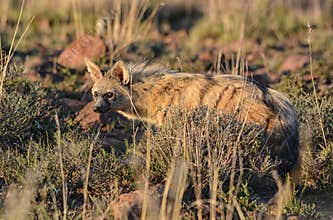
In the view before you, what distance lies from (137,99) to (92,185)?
208cm

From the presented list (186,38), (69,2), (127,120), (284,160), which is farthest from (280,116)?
(69,2)

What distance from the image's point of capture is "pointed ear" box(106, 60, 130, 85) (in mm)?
8413

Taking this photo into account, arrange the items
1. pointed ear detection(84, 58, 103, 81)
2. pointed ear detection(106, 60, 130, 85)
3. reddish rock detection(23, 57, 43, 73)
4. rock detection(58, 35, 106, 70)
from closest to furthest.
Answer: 1. pointed ear detection(106, 60, 130, 85)
2. pointed ear detection(84, 58, 103, 81)
3. reddish rock detection(23, 57, 43, 73)
4. rock detection(58, 35, 106, 70)

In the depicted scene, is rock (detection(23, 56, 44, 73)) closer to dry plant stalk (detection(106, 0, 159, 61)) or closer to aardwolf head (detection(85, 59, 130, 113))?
dry plant stalk (detection(106, 0, 159, 61))

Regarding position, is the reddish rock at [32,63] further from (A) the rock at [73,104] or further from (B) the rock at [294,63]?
(B) the rock at [294,63]

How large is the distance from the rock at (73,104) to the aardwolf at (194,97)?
88 centimetres

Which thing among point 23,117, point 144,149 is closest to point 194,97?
point 144,149

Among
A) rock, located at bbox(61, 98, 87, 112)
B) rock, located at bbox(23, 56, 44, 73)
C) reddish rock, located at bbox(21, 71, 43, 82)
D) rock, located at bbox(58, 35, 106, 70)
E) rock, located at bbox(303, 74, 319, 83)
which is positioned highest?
rock, located at bbox(58, 35, 106, 70)

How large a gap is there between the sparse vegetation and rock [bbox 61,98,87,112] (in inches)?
1.1

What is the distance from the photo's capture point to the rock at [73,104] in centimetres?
959

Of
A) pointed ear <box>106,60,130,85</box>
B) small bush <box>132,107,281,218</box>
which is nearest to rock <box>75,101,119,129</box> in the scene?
pointed ear <box>106,60,130,85</box>

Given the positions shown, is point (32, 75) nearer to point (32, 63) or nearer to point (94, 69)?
point (32, 63)

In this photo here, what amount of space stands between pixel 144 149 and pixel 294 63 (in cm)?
499

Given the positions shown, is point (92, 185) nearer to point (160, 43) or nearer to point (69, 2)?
point (160, 43)
